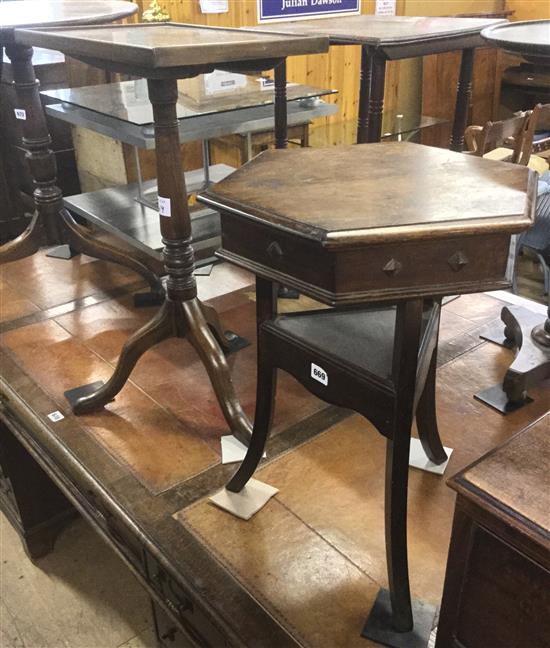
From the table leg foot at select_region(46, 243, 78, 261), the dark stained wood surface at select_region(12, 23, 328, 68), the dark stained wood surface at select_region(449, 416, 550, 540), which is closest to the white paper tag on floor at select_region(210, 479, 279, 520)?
the dark stained wood surface at select_region(449, 416, 550, 540)

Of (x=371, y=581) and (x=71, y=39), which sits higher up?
(x=71, y=39)

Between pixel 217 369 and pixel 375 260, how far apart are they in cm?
76

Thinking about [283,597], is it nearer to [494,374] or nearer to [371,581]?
[371,581]

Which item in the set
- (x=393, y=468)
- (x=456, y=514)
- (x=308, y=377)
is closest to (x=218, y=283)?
(x=308, y=377)

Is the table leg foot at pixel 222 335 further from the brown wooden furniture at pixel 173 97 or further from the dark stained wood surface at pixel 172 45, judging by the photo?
the dark stained wood surface at pixel 172 45

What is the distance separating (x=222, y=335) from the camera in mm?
1850

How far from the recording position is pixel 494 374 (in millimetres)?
1794

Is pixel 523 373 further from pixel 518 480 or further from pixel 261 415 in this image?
pixel 518 480

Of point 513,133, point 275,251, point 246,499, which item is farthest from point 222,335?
point 513,133

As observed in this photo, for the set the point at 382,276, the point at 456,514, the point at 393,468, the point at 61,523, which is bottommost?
the point at 61,523

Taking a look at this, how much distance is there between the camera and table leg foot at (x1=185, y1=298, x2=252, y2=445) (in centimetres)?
154

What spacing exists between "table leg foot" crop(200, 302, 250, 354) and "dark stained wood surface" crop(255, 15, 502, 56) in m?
0.73

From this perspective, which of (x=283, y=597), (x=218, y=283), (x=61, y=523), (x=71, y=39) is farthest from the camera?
(x=218, y=283)

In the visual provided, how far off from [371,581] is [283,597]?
6.4 inches
